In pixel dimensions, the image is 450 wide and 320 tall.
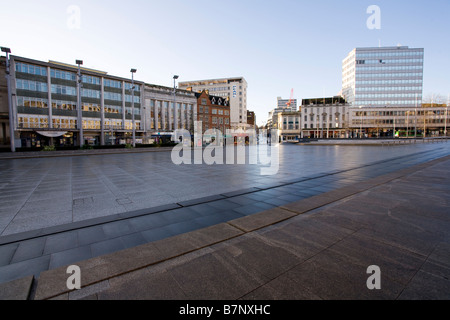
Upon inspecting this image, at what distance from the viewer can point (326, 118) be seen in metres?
103

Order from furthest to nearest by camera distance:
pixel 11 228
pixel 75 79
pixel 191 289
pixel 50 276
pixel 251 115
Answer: pixel 251 115, pixel 75 79, pixel 11 228, pixel 50 276, pixel 191 289

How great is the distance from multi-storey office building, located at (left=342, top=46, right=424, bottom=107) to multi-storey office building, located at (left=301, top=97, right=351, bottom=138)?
795 centimetres

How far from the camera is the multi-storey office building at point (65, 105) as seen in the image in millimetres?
40500

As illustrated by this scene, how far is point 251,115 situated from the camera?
15500 cm

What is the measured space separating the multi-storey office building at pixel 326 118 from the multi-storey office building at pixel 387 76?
795 cm

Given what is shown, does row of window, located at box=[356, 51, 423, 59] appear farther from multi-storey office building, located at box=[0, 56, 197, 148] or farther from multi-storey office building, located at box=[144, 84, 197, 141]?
multi-storey office building, located at box=[0, 56, 197, 148]

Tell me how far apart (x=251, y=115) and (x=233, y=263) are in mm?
155940

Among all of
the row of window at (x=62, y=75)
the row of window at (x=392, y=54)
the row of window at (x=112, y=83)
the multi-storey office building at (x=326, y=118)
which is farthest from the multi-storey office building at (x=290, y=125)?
the row of window at (x=62, y=75)

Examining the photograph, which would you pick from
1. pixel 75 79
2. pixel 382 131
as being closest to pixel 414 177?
pixel 75 79

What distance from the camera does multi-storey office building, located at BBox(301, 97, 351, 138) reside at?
331 feet

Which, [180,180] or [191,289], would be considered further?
[180,180]

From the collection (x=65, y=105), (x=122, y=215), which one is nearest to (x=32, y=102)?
(x=65, y=105)

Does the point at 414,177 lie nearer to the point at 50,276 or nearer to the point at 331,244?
the point at 331,244

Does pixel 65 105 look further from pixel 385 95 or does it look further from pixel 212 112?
pixel 385 95
